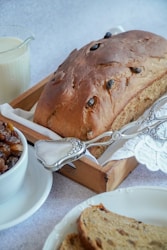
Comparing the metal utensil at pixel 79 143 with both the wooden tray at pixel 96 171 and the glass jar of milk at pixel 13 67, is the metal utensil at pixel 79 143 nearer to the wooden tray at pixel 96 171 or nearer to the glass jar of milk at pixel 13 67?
the wooden tray at pixel 96 171

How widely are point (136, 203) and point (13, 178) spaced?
0.22 meters

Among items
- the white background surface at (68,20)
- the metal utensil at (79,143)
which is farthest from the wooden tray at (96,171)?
the white background surface at (68,20)

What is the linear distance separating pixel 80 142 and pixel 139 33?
35cm

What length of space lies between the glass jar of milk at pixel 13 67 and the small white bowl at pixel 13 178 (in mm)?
278

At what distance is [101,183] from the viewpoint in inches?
34.3

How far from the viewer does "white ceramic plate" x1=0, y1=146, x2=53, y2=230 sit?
0.83 metres

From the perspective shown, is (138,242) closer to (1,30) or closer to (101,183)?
(101,183)

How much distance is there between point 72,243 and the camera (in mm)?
745

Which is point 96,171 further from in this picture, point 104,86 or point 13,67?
point 13,67

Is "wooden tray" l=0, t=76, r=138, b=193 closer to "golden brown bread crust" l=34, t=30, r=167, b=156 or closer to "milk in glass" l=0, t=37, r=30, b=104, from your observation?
"golden brown bread crust" l=34, t=30, r=167, b=156

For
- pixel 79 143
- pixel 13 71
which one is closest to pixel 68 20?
pixel 13 71

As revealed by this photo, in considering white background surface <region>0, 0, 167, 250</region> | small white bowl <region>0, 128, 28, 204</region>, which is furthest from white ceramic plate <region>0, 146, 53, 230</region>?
white background surface <region>0, 0, 167, 250</region>

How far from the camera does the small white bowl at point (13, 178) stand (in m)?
0.83

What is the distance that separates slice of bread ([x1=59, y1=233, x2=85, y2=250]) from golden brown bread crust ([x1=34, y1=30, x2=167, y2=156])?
0.77 feet
